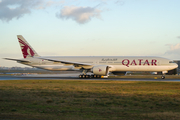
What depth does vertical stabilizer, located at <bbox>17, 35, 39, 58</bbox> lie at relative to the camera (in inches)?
1916

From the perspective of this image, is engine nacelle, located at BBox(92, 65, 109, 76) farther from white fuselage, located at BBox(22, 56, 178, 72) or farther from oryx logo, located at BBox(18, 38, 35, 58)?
oryx logo, located at BBox(18, 38, 35, 58)

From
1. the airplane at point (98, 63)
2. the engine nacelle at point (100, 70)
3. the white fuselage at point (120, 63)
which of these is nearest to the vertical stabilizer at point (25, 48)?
the airplane at point (98, 63)

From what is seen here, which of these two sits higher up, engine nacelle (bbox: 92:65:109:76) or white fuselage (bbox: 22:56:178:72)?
white fuselage (bbox: 22:56:178:72)

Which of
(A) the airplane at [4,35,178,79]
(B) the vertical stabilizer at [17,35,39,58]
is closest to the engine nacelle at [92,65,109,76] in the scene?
(A) the airplane at [4,35,178,79]

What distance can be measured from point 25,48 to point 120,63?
21.2 m

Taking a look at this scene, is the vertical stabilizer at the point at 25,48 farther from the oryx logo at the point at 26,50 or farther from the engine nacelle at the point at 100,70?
the engine nacelle at the point at 100,70

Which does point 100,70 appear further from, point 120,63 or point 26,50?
point 26,50

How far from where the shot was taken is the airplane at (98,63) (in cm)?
4147

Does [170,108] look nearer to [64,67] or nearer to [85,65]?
[85,65]

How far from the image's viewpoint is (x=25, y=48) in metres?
48.9

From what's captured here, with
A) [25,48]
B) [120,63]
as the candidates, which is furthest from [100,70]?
[25,48]

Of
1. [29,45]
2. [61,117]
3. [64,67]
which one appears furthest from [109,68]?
[61,117]

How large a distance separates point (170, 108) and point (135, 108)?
197cm

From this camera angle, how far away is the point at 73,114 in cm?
1052
